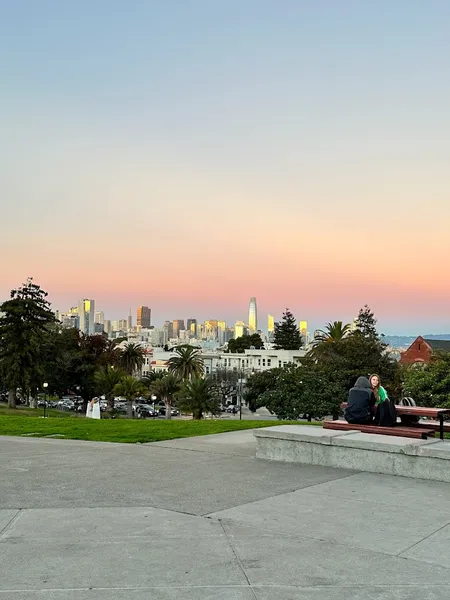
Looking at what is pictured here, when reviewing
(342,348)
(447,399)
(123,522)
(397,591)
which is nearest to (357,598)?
(397,591)


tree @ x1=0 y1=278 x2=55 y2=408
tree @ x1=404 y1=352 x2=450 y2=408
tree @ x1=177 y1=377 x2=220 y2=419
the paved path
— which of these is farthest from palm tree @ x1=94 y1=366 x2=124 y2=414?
the paved path

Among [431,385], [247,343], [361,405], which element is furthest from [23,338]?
[247,343]

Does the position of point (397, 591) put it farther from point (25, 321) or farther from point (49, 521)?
point (25, 321)

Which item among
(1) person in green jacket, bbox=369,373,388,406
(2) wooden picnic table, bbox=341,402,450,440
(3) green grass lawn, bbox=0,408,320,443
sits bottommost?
(3) green grass lawn, bbox=0,408,320,443

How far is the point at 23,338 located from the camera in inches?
2389

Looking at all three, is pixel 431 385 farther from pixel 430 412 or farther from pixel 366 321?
pixel 366 321

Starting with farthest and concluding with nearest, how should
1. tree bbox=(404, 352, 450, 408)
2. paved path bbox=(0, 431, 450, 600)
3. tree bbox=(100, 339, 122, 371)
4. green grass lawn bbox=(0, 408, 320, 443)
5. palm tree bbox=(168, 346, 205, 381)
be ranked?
palm tree bbox=(168, 346, 205, 381)
tree bbox=(100, 339, 122, 371)
tree bbox=(404, 352, 450, 408)
green grass lawn bbox=(0, 408, 320, 443)
paved path bbox=(0, 431, 450, 600)

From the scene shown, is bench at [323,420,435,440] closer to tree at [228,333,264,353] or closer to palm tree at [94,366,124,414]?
palm tree at [94,366,124,414]

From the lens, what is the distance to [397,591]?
4594mm

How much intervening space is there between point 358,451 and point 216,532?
413cm

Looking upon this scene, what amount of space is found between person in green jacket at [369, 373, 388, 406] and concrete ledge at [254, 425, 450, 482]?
98 centimetres

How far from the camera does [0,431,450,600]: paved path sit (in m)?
4.67

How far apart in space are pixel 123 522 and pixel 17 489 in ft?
7.65

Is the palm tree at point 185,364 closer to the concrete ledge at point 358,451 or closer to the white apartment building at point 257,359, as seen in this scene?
the white apartment building at point 257,359
